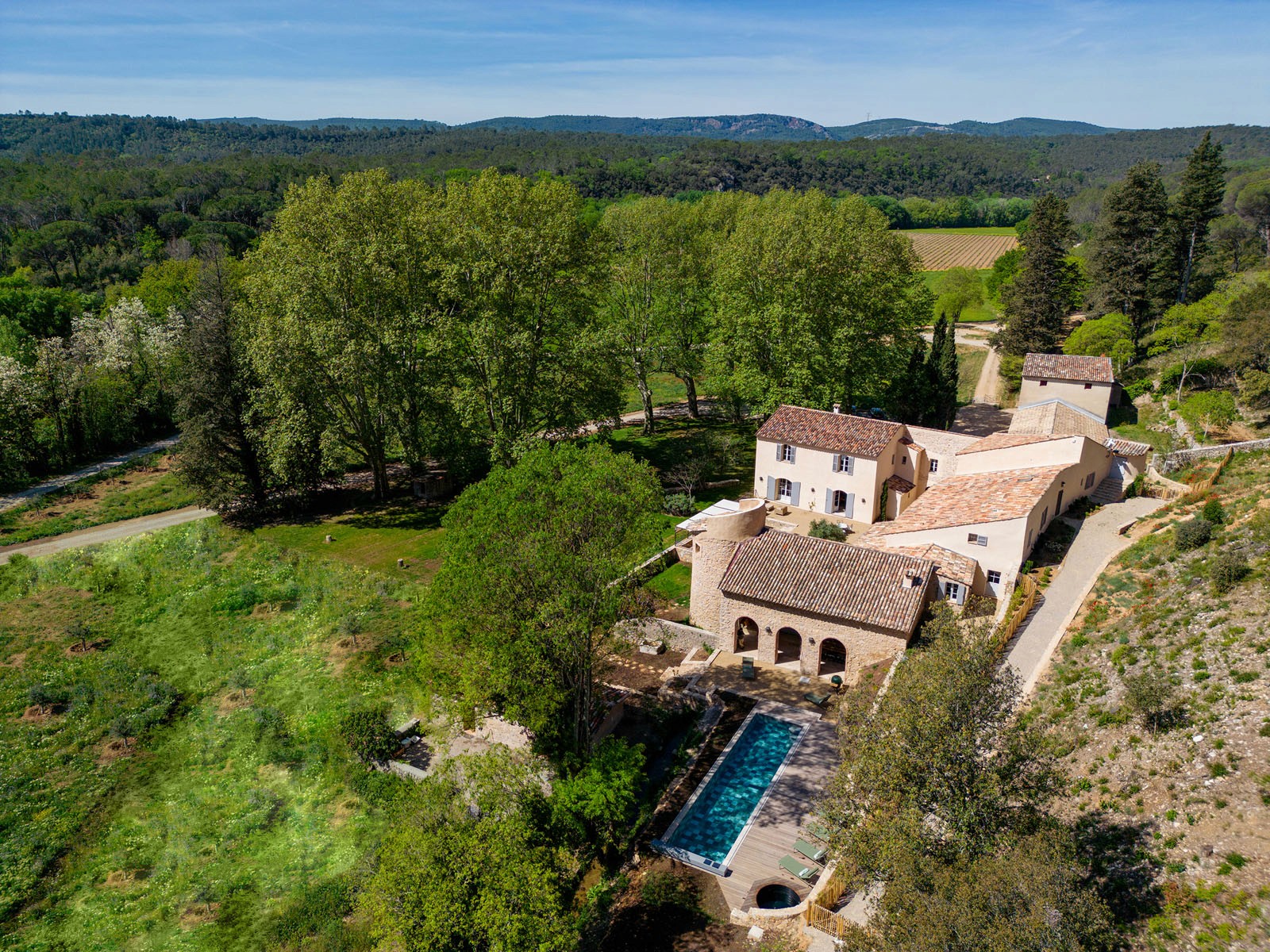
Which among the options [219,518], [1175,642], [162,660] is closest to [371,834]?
[162,660]

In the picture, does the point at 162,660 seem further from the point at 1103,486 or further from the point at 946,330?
the point at 946,330

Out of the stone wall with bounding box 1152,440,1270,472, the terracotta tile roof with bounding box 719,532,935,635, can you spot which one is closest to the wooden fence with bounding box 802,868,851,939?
the terracotta tile roof with bounding box 719,532,935,635

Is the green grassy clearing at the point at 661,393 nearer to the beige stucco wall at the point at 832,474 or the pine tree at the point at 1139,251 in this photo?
the beige stucco wall at the point at 832,474

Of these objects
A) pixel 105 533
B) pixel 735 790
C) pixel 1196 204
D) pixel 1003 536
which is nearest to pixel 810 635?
pixel 735 790

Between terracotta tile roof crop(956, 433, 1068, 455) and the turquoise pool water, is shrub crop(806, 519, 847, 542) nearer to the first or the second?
terracotta tile roof crop(956, 433, 1068, 455)

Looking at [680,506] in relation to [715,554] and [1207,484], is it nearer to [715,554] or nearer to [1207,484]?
[715,554]

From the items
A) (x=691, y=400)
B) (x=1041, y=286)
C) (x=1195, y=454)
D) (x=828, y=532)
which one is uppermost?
(x=1041, y=286)

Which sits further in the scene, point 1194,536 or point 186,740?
point 186,740
